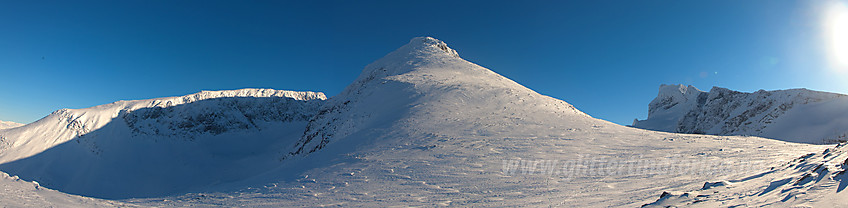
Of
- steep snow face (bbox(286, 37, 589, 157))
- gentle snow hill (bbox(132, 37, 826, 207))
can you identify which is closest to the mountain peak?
steep snow face (bbox(286, 37, 589, 157))

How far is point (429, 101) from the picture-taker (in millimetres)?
29531

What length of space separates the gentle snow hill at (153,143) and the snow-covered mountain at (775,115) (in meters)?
58.5

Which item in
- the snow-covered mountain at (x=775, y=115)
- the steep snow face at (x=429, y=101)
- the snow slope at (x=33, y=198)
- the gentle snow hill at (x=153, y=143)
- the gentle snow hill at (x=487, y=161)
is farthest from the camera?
the gentle snow hill at (x=153, y=143)

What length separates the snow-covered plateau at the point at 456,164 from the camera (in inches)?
379

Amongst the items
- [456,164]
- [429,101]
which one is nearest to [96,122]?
[429,101]

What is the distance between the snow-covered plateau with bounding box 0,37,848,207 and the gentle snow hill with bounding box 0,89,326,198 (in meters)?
0.42

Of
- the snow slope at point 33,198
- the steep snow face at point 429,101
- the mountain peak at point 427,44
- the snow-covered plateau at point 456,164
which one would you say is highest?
the mountain peak at point 427,44

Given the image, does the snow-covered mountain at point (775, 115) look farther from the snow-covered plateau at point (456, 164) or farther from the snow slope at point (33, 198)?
the snow slope at point (33, 198)

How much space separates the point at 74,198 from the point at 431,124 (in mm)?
20597

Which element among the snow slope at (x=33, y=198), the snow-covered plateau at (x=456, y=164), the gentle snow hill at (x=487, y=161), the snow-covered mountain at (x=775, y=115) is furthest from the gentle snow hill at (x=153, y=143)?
the snow-covered mountain at (x=775, y=115)

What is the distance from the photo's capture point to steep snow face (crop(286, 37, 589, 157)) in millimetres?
26766

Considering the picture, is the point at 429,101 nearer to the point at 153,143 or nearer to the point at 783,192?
the point at 783,192

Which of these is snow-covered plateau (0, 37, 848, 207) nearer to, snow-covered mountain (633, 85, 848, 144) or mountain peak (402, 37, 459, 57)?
mountain peak (402, 37, 459, 57)

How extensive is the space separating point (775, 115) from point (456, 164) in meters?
46.9
